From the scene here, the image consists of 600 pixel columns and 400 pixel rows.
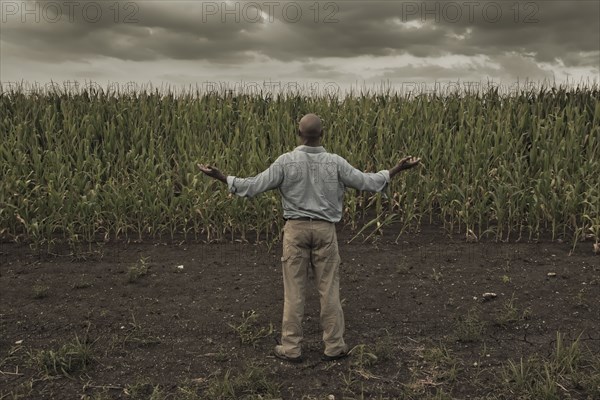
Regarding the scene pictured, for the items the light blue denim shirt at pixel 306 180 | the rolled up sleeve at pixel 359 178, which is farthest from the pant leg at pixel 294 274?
the rolled up sleeve at pixel 359 178

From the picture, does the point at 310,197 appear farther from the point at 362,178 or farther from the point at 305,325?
the point at 305,325

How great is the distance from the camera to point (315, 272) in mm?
4570

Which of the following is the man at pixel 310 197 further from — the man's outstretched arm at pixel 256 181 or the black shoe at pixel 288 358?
the black shoe at pixel 288 358

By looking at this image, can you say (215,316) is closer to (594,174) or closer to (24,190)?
(24,190)

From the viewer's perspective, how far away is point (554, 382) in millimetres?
4223

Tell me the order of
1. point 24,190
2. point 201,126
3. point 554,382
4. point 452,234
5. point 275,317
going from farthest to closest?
point 201,126 → point 24,190 → point 452,234 → point 275,317 → point 554,382

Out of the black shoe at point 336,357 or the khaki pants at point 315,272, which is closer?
the khaki pants at point 315,272

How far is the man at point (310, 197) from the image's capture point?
434 cm

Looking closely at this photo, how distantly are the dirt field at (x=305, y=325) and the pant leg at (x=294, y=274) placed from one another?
24 cm

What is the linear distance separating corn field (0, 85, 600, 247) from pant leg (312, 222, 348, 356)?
256 cm

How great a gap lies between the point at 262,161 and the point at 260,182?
367 centimetres

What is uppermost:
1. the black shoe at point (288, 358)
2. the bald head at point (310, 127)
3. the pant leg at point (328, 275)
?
the bald head at point (310, 127)

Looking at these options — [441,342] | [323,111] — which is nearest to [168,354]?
[441,342]

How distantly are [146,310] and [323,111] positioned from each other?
5.22m
